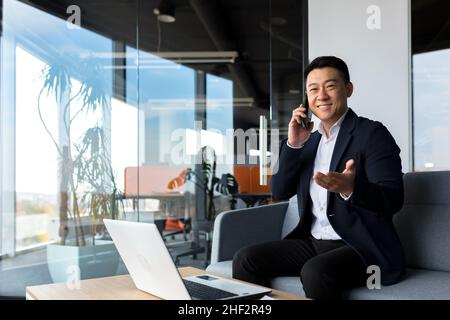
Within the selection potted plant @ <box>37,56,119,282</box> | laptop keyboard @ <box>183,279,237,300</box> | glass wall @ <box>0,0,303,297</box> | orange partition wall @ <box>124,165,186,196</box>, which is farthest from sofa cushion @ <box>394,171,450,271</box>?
orange partition wall @ <box>124,165,186,196</box>

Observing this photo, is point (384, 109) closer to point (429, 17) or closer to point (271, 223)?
point (429, 17)

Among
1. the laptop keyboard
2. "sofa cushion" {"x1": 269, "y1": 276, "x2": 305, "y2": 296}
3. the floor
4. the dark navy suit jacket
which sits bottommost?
the floor

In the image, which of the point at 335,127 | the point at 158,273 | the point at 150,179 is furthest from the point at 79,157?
the point at 158,273

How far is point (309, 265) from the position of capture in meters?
1.54

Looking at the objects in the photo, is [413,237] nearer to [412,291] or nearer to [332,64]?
[412,291]

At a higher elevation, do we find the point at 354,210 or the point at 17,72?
the point at 17,72

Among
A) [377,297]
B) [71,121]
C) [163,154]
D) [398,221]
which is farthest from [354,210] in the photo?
[163,154]

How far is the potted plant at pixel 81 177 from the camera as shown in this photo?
3.24m

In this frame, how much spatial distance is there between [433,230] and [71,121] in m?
2.66

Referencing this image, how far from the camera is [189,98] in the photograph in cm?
475

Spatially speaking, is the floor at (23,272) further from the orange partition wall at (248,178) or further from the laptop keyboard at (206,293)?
the laptop keyboard at (206,293)

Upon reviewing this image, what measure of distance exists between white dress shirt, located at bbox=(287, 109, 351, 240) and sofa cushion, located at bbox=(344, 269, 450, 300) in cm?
29

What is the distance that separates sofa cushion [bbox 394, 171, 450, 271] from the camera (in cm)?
186

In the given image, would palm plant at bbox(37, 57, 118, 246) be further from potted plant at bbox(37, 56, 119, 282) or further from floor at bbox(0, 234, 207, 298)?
floor at bbox(0, 234, 207, 298)
